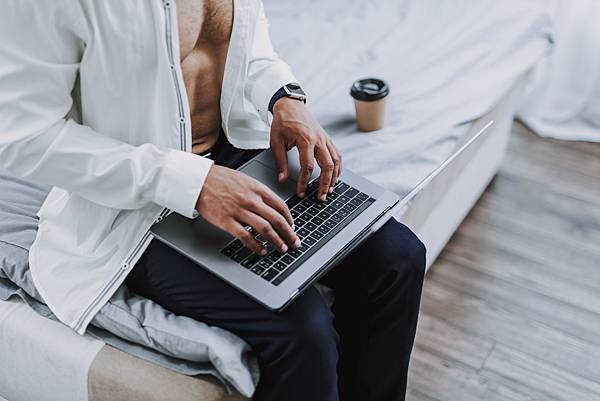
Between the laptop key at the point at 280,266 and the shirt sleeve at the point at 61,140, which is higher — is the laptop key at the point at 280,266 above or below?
below

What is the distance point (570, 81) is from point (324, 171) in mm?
1588

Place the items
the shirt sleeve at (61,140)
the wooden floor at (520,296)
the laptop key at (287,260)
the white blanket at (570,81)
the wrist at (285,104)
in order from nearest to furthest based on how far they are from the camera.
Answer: the shirt sleeve at (61,140) → the laptop key at (287,260) → the wrist at (285,104) → the wooden floor at (520,296) → the white blanket at (570,81)

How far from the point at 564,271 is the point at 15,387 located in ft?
4.35

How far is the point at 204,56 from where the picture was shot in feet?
4.66

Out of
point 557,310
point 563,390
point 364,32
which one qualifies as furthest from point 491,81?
point 563,390

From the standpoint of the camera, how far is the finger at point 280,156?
54.8 inches

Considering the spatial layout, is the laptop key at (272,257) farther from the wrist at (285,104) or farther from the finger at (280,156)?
the wrist at (285,104)

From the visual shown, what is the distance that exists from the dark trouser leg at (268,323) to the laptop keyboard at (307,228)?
5cm

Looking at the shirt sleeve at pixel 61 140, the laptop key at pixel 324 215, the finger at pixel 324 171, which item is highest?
the shirt sleeve at pixel 61 140

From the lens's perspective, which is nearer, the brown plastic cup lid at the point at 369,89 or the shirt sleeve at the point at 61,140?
the shirt sleeve at the point at 61,140

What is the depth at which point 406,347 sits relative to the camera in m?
1.43

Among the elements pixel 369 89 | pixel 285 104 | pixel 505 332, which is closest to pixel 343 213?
pixel 285 104

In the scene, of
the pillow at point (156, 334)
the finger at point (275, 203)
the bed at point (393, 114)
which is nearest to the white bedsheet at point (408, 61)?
the bed at point (393, 114)

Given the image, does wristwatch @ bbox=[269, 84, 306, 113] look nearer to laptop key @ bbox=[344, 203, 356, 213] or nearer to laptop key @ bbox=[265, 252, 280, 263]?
laptop key @ bbox=[344, 203, 356, 213]
